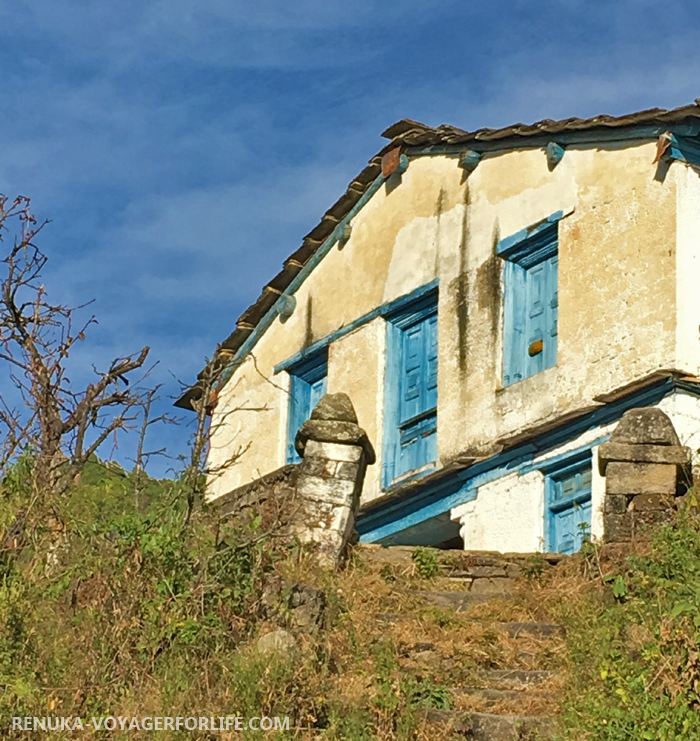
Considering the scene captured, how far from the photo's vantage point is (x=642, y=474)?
477 inches

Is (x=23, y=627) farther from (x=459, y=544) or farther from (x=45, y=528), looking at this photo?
(x=459, y=544)

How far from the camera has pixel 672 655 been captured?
9.53 m

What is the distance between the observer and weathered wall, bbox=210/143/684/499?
15477mm

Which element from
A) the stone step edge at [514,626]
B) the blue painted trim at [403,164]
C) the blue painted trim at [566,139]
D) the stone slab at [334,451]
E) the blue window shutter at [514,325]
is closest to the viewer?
the stone step edge at [514,626]

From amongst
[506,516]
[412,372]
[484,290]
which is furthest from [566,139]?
[506,516]

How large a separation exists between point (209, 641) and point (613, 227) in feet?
24.6

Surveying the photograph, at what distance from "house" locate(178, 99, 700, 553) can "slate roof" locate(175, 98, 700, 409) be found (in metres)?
0.03

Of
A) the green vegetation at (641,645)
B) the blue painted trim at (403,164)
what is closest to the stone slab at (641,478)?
the green vegetation at (641,645)

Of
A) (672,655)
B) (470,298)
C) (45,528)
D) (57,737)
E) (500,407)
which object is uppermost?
(470,298)

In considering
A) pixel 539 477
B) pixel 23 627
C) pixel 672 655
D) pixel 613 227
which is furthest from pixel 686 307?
pixel 23 627

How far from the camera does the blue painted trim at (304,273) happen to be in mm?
20109

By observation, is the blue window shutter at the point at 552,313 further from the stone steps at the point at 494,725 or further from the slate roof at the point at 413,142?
the stone steps at the point at 494,725

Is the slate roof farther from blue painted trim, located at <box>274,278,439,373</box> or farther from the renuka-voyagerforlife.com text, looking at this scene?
the renuka-voyagerforlife.com text

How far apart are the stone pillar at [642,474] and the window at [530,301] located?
4018 millimetres
